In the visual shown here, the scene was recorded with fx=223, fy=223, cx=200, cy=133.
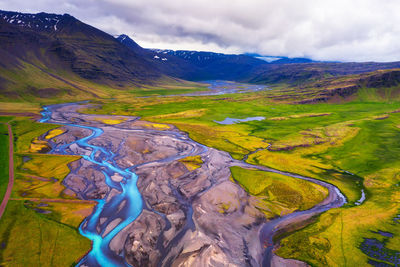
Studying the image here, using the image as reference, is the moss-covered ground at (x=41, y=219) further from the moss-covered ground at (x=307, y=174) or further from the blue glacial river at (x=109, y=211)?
the blue glacial river at (x=109, y=211)

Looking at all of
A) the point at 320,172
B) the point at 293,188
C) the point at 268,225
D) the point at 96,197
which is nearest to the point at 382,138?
the point at 320,172

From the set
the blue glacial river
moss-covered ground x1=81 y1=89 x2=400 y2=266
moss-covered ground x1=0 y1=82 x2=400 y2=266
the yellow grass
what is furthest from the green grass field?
moss-covered ground x1=81 y1=89 x2=400 y2=266

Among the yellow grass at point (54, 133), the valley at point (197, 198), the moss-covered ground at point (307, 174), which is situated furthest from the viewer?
the yellow grass at point (54, 133)

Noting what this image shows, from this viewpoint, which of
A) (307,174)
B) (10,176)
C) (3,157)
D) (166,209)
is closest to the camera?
(166,209)

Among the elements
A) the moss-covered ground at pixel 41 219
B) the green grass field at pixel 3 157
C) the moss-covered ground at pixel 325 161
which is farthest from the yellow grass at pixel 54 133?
the moss-covered ground at pixel 325 161

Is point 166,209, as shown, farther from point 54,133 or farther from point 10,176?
point 54,133

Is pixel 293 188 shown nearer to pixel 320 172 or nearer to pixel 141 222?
pixel 320 172

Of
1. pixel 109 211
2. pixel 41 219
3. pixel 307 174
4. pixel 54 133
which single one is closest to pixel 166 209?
pixel 109 211

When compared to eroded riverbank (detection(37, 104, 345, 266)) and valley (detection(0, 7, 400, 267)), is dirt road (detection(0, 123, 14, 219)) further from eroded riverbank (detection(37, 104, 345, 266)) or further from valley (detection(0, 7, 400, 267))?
eroded riverbank (detection(37, 104, 345, 266))
